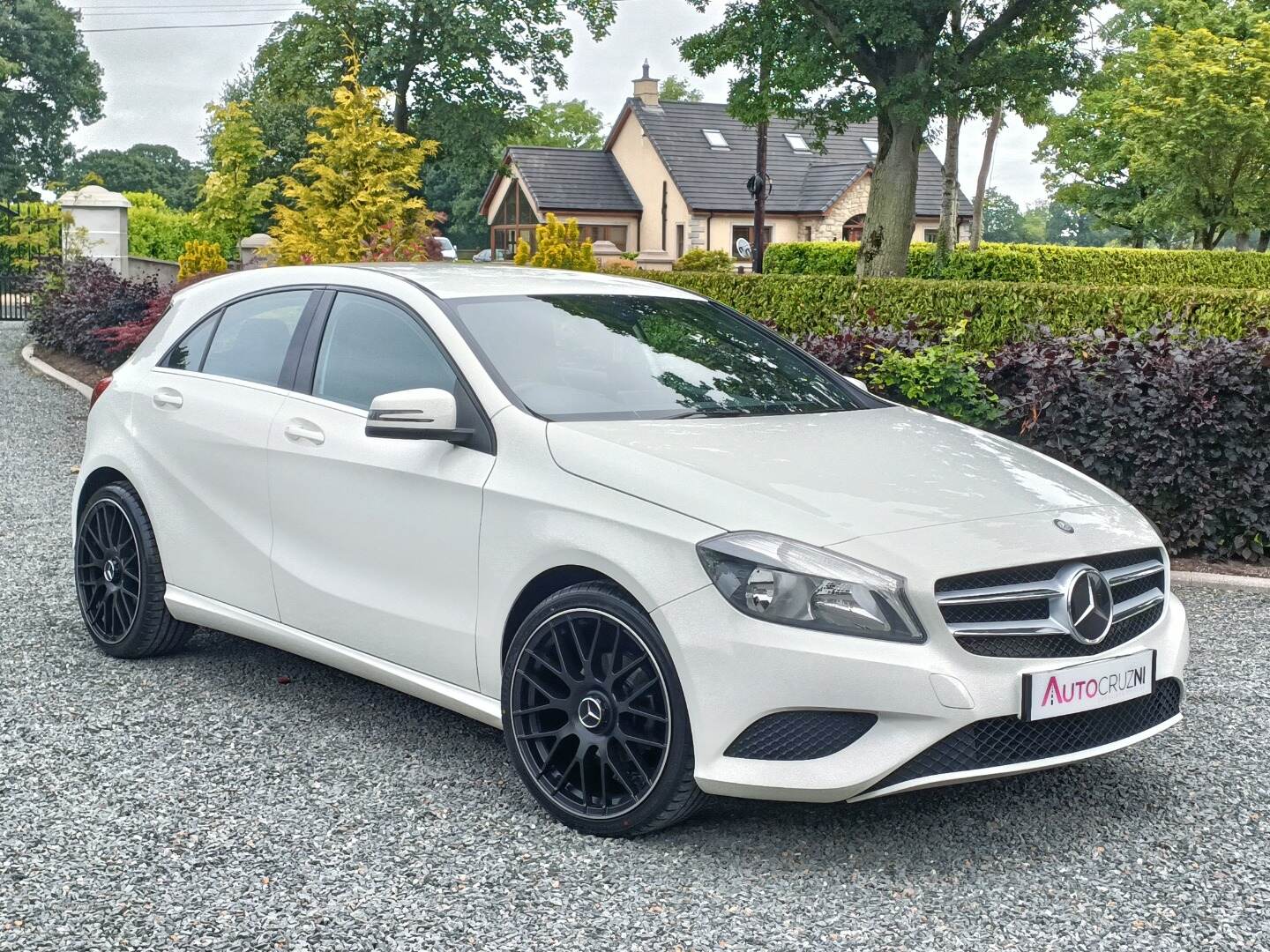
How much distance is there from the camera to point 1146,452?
8250mm

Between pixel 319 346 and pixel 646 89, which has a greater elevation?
pixel 646 89

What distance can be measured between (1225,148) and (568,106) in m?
81.5

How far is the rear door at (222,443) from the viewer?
5.32 m

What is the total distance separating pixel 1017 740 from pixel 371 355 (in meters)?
2.57

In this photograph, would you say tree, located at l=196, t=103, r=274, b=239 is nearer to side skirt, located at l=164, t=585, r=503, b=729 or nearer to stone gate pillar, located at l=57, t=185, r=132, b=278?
stone gate pillar, located at l=57, t=185, r=132, b=278

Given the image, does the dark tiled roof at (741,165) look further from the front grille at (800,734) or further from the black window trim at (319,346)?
the front grille at (800,734)

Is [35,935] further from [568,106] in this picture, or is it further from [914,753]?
[568,106]

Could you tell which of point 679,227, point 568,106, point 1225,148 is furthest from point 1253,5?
point 568,106

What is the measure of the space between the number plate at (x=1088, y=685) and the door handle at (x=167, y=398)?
3.56 meters

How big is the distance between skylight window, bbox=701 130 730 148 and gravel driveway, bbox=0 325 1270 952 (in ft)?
180

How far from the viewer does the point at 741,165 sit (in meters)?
58.0

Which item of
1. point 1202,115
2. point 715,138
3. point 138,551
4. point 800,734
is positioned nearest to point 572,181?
point 715,138

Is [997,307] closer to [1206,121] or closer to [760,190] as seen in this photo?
[760,190]

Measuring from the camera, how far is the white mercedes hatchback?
3.75 metres
